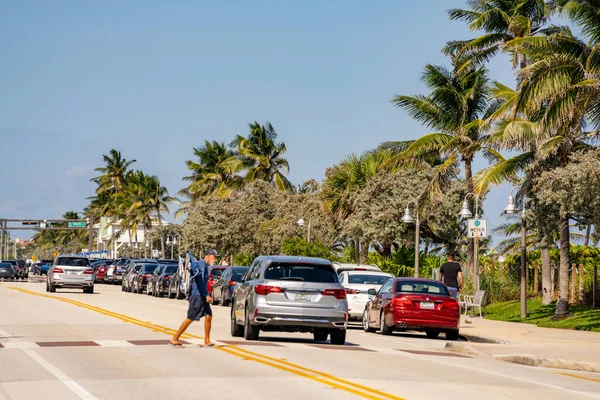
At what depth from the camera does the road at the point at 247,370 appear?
38.8 feet

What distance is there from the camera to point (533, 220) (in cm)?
3216

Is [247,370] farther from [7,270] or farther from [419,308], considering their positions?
[7,270]

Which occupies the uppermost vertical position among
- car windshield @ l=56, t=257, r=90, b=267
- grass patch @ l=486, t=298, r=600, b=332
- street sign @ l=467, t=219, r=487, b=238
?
street sign @ l=467, t=219, r=487, b=238

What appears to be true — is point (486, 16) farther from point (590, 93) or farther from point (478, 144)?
point (590, 93)

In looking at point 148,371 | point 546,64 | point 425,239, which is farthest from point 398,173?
point 148,371

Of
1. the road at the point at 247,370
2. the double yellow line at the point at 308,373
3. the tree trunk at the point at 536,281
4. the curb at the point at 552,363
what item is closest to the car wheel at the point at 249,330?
the road at the point at 247,370

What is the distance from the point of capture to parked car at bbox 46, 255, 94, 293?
46.2 meters

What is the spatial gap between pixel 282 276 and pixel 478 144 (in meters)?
20.3

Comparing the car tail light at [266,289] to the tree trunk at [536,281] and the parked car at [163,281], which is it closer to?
the tree trunk at [536,281]

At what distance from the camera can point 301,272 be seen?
1988 centimetres

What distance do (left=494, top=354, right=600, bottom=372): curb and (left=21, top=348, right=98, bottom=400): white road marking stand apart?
27.7 feet

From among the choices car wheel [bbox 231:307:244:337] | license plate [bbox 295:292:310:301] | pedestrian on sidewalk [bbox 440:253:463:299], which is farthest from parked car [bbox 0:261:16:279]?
license plate [bbox 295:292:310:301]

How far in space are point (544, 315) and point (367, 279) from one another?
6.91 metres

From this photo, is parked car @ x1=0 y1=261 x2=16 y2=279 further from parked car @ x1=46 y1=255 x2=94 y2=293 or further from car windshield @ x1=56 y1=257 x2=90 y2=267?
car windshield @ x1=56 y1=257 x2=90 y2=267
